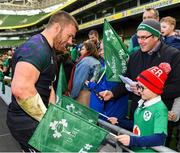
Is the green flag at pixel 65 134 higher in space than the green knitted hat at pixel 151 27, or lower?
lower

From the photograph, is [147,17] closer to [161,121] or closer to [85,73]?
[85,73]


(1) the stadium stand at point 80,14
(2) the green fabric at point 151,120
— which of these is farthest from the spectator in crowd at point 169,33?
(1) the stadium stand at point 80,14

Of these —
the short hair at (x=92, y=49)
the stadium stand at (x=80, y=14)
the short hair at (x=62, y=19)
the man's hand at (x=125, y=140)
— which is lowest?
the man's hand at (x=125, y=140)

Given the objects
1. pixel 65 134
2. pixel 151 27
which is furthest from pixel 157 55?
pixel 65 134

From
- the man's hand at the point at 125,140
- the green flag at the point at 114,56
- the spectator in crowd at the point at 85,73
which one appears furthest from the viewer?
the spectator in crowd at the point at 85,73

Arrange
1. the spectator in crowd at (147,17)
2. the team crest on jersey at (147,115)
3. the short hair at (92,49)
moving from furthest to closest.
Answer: the short hair at (92,49) < the spectator in crowd at (147,17) < the team crest on jersey at (147,115)

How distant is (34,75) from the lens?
87.7 inches

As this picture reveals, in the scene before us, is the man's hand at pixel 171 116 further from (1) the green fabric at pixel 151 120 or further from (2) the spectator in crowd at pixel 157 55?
(1) the green fabric at pixel 151 120

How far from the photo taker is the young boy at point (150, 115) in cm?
218

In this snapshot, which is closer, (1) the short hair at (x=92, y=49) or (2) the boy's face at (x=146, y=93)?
(2) the boy's face at (x=146, y=93)

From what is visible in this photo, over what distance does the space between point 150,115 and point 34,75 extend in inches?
34.7

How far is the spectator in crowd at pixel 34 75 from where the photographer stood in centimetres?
221

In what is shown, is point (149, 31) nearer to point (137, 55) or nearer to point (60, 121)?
point (137, 55)

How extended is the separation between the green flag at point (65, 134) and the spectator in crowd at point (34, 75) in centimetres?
22
